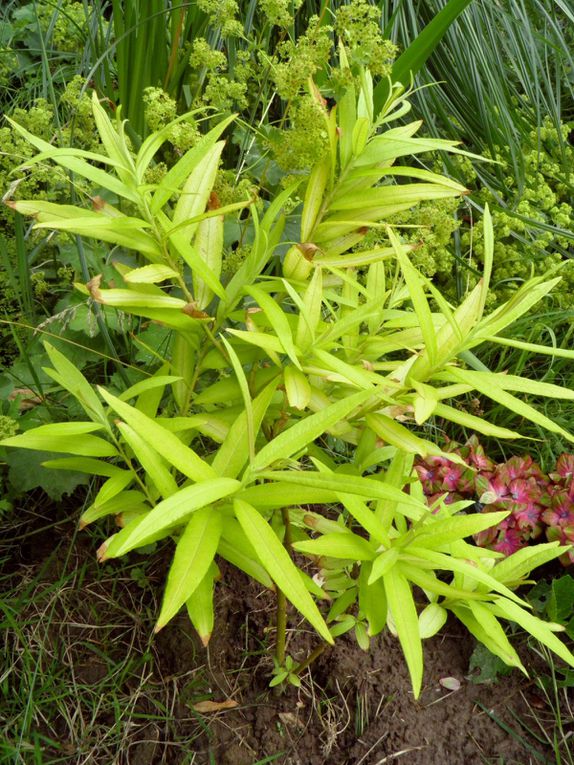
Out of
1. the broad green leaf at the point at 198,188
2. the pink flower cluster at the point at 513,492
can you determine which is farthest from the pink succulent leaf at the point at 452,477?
the broad green leaf at the point at 198,188

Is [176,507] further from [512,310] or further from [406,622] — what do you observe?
[512,310]

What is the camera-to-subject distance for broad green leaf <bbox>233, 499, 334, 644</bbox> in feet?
2.85

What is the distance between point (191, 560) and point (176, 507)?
0.11 metres

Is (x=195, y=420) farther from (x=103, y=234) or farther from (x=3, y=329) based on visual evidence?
(x=3, y=329)

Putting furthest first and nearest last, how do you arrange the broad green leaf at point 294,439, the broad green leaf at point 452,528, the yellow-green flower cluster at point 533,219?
1. the yellow-green flower cluster at point 533,219
2. the broad green leaf at point 452,528
3. the broad green leaf at point 294,439

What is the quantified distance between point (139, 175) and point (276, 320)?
271mm

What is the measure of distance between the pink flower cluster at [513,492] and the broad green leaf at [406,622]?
657 millimetres

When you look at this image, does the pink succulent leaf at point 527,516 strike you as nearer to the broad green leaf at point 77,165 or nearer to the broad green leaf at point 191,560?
the broad green leaf at point 191,560

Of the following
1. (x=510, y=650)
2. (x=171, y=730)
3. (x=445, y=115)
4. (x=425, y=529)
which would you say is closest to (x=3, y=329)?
(x=171, y=730)

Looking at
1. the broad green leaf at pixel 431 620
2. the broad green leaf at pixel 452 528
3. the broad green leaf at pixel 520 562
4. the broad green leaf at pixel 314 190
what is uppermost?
the broad green leaf at pixel 314 190

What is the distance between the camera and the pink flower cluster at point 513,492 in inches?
66.0

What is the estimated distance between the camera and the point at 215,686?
141 cm

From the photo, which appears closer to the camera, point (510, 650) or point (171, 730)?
point (510, 650)

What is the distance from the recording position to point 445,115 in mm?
2436
